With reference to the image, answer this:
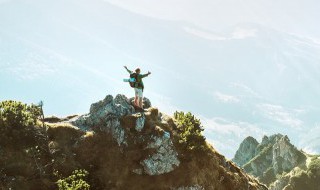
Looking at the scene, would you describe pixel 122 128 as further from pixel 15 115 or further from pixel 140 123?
pixel 15 115

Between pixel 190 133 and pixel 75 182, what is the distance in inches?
510

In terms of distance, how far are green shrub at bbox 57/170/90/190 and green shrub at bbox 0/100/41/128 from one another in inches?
260

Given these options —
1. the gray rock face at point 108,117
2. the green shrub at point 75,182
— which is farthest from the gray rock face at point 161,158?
the green shrub at point 75,182

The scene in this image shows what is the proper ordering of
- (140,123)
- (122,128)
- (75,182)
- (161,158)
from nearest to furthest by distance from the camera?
(75,182) → (161,158) → (122,128) → (140,123)

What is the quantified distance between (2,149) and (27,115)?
151 inches

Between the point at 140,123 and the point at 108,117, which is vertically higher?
the point at 108,117

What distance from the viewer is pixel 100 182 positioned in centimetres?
3475

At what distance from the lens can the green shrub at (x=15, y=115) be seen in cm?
3556

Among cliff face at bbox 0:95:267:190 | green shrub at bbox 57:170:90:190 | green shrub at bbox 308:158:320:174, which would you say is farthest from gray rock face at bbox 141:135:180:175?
green shrub at bbox 308:158:320:174

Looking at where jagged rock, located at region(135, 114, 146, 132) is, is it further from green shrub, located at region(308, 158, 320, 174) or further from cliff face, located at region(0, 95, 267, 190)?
green shrub, located at region(308, 158, 320, 174)

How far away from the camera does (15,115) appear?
36.0 meters

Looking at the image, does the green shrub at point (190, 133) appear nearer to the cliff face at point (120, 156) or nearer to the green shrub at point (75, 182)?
the cliff face at point (120, 156)

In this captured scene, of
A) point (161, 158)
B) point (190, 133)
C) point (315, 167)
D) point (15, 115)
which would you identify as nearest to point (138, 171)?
point (161, 158)

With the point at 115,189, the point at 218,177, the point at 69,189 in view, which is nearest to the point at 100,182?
the point at 115,189
